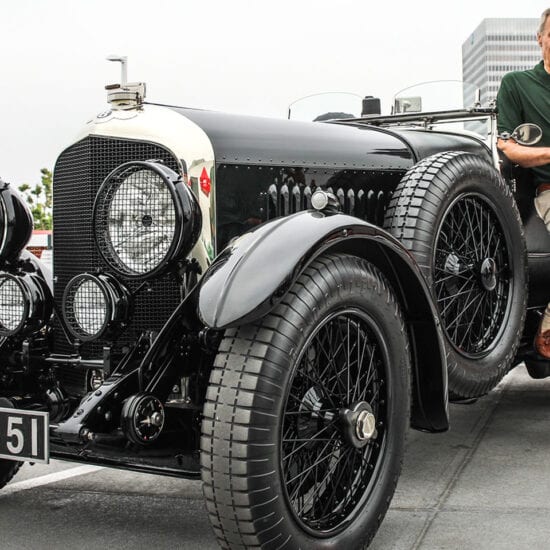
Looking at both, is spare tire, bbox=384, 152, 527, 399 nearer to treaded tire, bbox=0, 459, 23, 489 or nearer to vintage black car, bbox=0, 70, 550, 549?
vintage black car, bbox=0, 70, 550, 549

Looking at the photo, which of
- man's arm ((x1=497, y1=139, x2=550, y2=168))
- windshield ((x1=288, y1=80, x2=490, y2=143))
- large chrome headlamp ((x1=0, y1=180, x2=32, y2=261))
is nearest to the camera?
large chrome headlamp ((x1=0, y1=180, x2=32, y2=261))

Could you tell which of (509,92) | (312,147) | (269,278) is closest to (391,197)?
(312,147)

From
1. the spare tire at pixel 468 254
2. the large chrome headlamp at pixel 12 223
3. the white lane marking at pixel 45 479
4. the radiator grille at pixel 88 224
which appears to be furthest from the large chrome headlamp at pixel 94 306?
the spare tire at pixel 468 254

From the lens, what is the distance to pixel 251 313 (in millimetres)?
2439

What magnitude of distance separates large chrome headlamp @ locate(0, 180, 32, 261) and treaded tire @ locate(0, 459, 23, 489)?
0.89 meters

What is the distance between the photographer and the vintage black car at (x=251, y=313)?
2486 mm

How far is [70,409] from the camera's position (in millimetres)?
3252

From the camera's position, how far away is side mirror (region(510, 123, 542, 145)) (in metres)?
4.16

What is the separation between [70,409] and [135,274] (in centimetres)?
64

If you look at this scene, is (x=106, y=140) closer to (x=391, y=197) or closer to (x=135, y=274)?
(x=135, y=274)

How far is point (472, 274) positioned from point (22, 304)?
197cm

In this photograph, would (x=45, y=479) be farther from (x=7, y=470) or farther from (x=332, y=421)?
(x=332, y=421)

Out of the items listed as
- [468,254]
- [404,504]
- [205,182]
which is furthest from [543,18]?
[404,504]


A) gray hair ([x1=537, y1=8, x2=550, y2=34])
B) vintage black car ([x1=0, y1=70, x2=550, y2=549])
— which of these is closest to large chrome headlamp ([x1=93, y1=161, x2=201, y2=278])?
vintage black car ([x1=0, y1=70, x2=550, y2=549])
